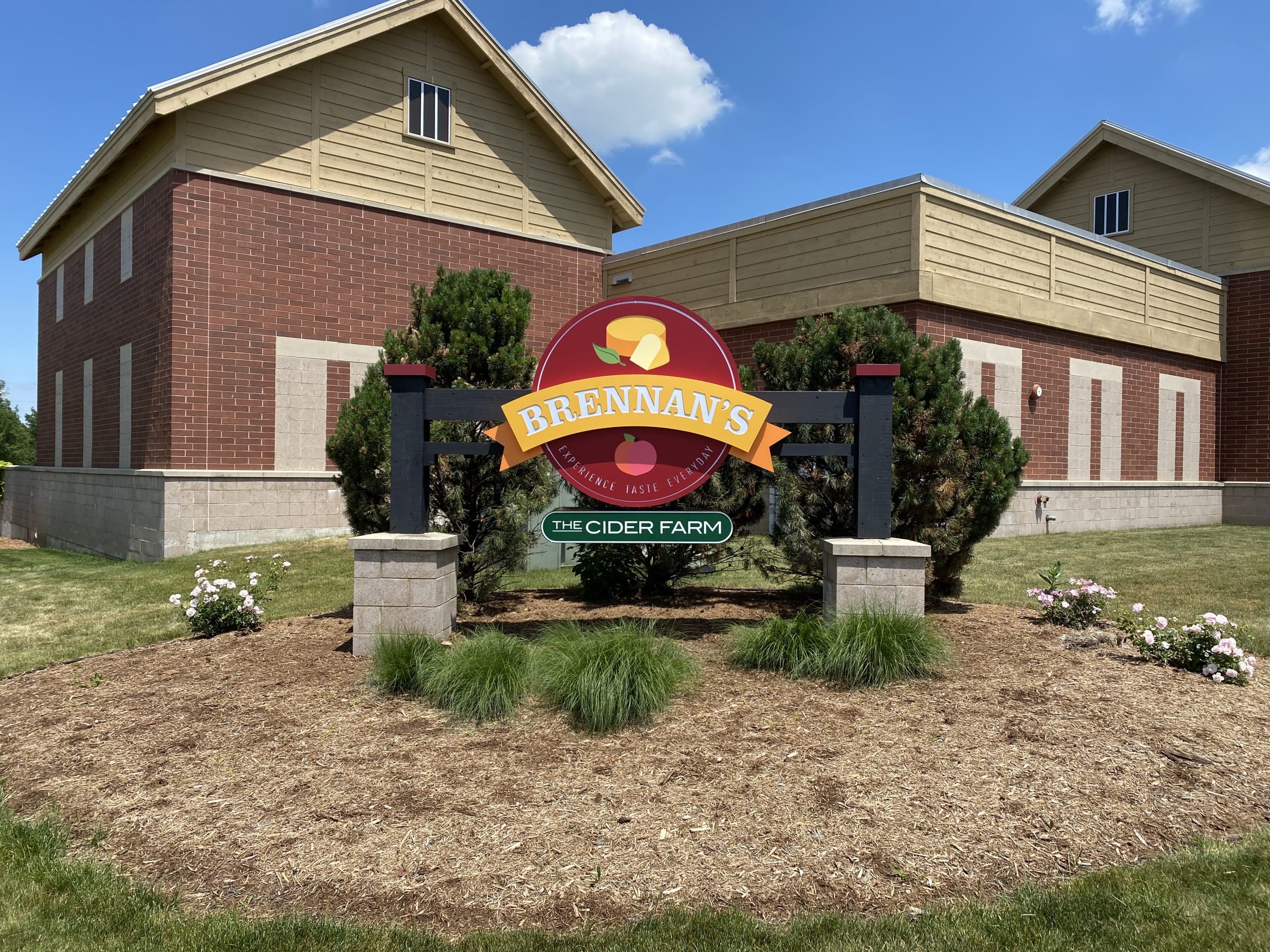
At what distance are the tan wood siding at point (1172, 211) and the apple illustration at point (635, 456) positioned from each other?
22.3 metres

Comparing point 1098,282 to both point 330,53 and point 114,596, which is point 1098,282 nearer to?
point 330,53

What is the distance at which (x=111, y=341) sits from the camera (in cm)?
1939

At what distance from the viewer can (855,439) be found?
297 inches

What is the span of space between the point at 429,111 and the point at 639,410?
1520 centimetres

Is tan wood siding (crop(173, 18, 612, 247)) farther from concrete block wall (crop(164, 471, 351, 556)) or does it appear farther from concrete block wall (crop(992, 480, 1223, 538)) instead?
concrete block wall (crop(992, 480, 1223, 538))

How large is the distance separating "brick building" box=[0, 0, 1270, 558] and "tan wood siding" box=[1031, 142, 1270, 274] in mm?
82

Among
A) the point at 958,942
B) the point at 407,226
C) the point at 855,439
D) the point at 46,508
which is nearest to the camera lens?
the point at 958,942

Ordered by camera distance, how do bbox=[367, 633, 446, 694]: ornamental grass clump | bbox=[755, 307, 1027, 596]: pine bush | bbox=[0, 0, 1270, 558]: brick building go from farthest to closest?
bbox=[0, 0, 1270, 558]: brick building, bbox=[755, 307, 1027, 596]: pine bush, bbox=[367, 633, 446, 694]: ornamental grass clump

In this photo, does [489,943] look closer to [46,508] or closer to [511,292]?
[511,292]

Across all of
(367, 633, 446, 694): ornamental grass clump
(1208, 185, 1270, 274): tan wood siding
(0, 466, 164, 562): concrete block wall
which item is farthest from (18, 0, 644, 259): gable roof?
(1208, 185, 1270, 274): tan wood siding

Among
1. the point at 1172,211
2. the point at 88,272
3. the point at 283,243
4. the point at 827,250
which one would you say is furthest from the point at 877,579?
the point at 1172,211

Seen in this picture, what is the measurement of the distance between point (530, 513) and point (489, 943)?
20.1 feet

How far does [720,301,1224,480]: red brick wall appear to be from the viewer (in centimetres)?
1620

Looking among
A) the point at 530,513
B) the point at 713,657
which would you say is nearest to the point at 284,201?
the point at 530,513
